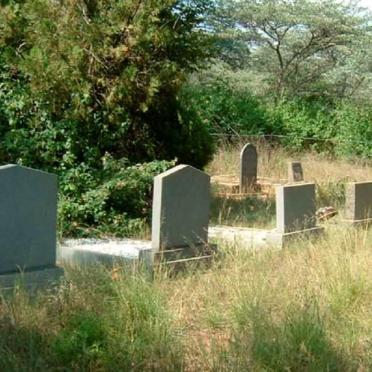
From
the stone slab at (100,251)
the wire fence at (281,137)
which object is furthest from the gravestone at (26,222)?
the wire fence at (281,137)

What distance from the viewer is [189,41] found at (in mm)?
11359

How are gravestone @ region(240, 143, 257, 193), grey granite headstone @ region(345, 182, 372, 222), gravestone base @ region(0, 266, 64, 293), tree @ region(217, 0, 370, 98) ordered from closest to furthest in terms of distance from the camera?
1. gravestone base @ region(0, 266, 64, 293)
2. grey granite headstone @ region(345, 182, 372, 222)
3. gravestone @ region(240, 143, 257, 193)
4. tree @ region(217, 0, 370, 98)

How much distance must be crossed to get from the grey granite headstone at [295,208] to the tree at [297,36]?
22243 mm

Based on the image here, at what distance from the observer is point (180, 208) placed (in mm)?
7383

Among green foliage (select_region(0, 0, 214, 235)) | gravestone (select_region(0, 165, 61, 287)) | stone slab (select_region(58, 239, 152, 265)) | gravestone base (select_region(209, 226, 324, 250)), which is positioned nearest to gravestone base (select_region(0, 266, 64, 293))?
gravestone (select_region(0, 165, 61, 287))

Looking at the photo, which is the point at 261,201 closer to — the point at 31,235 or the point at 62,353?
the point at 31,235

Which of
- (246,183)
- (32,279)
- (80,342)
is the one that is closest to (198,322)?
(80,342)

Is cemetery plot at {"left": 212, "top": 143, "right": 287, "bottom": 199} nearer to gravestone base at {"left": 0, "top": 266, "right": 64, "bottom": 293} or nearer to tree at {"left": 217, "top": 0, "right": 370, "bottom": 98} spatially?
gravestone base at {"left": 0, "top": 266, "right": 64, "bottom": 293}

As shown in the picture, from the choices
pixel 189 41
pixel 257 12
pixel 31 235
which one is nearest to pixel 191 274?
pixel 31 235

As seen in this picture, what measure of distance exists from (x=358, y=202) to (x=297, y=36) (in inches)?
962

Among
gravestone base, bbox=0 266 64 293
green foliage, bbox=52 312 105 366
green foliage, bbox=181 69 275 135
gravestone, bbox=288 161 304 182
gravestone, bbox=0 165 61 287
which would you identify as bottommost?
green foliage, bbox=52 312 105 366

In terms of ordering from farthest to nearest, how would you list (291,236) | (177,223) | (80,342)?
(291,236) → (177,223) → (80,342)

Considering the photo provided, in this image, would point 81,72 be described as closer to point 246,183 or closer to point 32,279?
point 32,279

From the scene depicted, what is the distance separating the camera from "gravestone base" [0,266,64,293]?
5.68 meters
